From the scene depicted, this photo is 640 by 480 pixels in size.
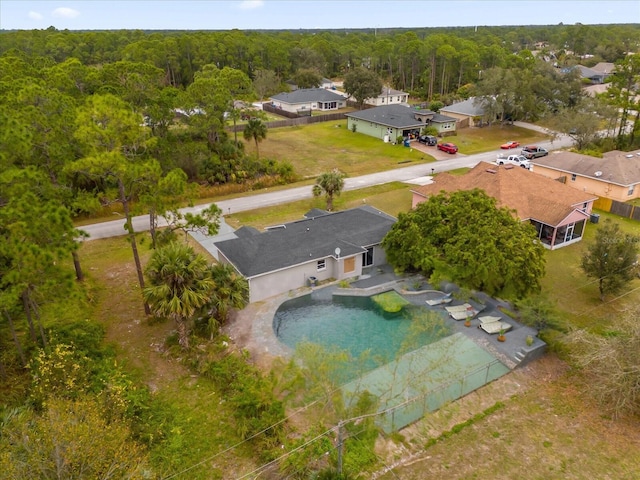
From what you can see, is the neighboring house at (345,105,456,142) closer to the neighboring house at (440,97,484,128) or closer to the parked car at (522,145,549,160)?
the neighboring house at (440,97,484,128)

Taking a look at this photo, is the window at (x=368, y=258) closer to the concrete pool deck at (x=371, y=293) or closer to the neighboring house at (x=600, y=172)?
the concrete pool deck at (x=371, y=293)

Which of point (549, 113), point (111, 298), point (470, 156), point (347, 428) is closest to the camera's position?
point (347, 428)

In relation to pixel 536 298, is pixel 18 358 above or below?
below

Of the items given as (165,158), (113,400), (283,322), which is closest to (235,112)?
(165,158)

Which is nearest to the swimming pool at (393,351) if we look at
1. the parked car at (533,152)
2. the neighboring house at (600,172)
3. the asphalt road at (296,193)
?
the asphalt road at (296,193)

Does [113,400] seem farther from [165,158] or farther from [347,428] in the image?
[165,158]

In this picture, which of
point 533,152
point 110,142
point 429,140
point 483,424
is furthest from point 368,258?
point 533,152

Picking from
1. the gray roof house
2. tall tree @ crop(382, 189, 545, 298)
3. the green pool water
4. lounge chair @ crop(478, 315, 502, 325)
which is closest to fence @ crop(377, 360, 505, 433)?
the green pool water

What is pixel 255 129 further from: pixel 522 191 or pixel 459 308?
pixel 459 308
